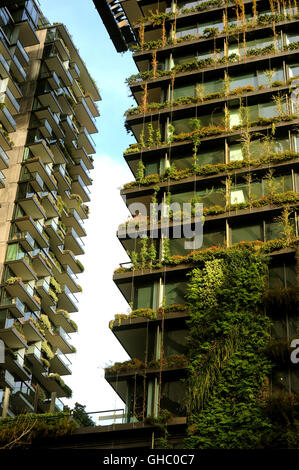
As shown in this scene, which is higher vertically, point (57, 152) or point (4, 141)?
point (57, 152)

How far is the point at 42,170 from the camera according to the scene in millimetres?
64375

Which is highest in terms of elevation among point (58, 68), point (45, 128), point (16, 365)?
point (58, 68)

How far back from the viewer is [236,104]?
49.9 m

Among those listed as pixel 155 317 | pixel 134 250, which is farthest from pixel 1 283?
pixel 155 317

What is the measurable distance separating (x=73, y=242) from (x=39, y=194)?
22.7 ft

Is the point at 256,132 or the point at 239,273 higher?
the point at 256,132

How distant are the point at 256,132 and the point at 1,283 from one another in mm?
20641

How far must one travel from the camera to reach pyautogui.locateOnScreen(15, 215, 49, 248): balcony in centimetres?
6059

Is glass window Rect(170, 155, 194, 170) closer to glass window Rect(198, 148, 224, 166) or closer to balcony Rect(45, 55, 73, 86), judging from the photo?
glass window Rect(198, 148, 224, 166)

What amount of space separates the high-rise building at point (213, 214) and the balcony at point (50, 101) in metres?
11.1

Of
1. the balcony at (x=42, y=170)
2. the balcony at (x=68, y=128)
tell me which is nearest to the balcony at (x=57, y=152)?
the balcony at (x=42, y=170)

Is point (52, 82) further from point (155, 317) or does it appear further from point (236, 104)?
point (155, 317)

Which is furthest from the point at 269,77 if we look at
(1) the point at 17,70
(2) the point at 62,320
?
(2) the point at 62,320

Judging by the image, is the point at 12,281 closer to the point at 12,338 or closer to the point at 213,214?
the point at 12,338
